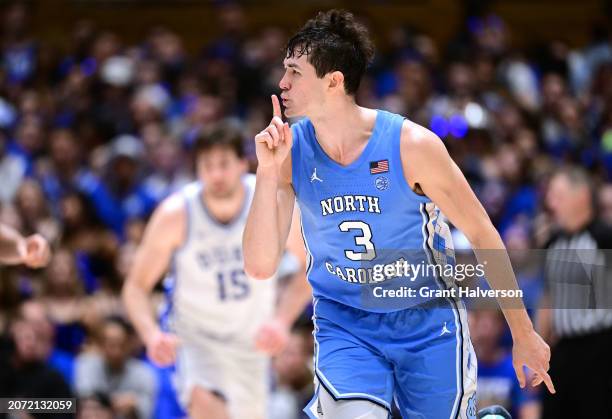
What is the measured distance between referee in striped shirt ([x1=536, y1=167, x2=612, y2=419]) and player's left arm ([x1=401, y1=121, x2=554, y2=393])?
2860 mm

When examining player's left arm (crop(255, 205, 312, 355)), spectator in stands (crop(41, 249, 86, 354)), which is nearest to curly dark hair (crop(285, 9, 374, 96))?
player's left arm (crop(255, 205, 312, 355))

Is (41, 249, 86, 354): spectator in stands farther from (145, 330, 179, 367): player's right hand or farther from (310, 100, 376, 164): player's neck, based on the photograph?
(310, 100, 376, 164): player's neck

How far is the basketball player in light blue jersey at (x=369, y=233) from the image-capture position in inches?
177

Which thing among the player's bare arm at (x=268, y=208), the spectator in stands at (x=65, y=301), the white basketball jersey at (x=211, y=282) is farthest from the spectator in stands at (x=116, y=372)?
the player's bare arm at (x=268, y=208)

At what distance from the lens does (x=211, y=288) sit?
6793mm

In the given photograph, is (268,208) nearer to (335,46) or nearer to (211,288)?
(335,46)

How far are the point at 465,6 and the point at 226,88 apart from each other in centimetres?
400

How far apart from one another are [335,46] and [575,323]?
3898 millimetres

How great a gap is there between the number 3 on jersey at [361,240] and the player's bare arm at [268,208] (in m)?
0.28

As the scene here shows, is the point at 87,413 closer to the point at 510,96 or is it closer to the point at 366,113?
the point at 366,113

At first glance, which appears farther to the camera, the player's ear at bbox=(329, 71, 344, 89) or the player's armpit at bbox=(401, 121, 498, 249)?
the player's ear at bbox=(329, 71, 344, 89)

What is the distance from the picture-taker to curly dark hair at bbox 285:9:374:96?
457 cm

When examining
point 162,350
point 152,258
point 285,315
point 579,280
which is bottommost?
point 162,350

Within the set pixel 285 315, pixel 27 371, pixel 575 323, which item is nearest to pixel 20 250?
pixel 285 315
